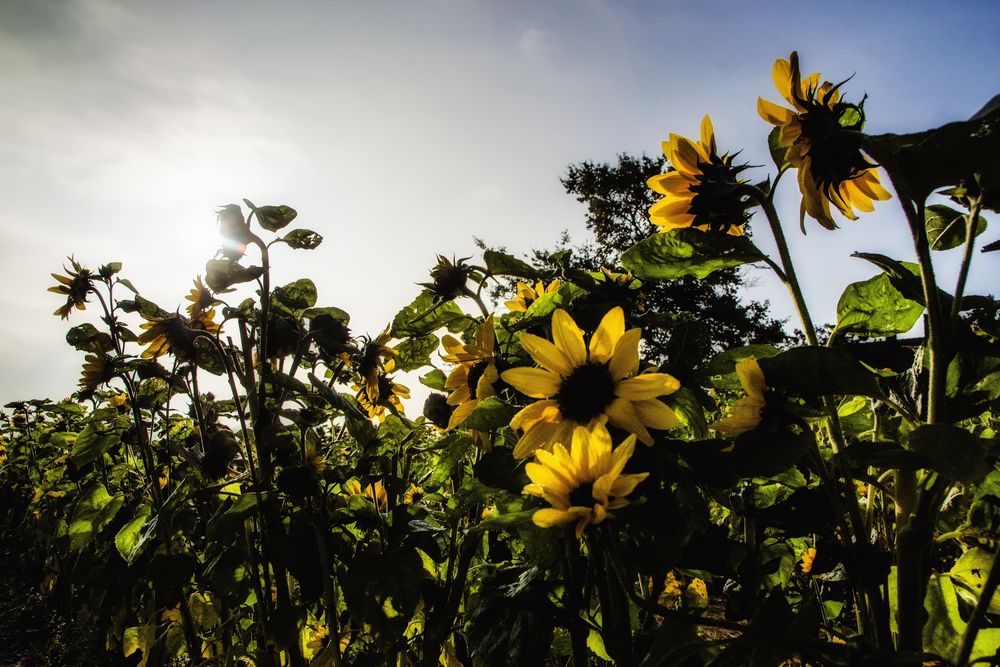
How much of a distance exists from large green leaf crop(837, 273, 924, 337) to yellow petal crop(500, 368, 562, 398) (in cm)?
34

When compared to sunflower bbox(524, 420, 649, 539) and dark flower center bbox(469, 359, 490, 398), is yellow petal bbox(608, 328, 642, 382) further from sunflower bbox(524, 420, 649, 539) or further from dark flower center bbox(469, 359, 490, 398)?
dark flower center bbox(469, 359, 490, 398)

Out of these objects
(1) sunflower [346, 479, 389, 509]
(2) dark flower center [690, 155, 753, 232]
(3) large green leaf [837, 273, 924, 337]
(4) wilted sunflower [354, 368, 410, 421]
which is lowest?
(3) large green leaf [837, 273, 924, 337]

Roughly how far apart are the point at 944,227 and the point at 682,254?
35 cm

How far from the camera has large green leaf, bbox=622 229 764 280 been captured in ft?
2.08

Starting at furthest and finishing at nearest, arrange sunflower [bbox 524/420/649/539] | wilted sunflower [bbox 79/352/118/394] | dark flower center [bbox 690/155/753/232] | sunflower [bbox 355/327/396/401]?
1. wilted sunflower [bbox 79/352/118/394]
2. sunflower [bbox 355/327/396/401]
3. dark flower center [bbox 690/155/753/232]
4. sunflower [bbox 524/420/649/539]

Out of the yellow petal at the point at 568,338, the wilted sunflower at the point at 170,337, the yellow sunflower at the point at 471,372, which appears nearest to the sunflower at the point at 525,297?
the yellow sunflower at the point at 471,372

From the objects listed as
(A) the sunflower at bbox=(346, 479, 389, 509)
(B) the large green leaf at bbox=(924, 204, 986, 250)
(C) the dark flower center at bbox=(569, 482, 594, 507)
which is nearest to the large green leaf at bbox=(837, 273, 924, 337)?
(B) the large green leaf at bbox=(924, 204, 986, 250)

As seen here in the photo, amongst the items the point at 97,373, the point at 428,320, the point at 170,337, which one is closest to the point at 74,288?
the point at 97,373

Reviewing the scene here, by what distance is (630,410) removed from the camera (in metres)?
0.60

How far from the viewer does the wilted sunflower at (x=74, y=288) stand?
1.95 metres

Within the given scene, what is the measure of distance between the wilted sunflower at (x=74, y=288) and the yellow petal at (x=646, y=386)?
2.05 meters

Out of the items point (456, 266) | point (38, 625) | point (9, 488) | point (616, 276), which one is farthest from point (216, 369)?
point (9, 488)

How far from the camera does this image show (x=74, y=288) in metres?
1.98

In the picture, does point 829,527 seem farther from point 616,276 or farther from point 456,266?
point 456,266
